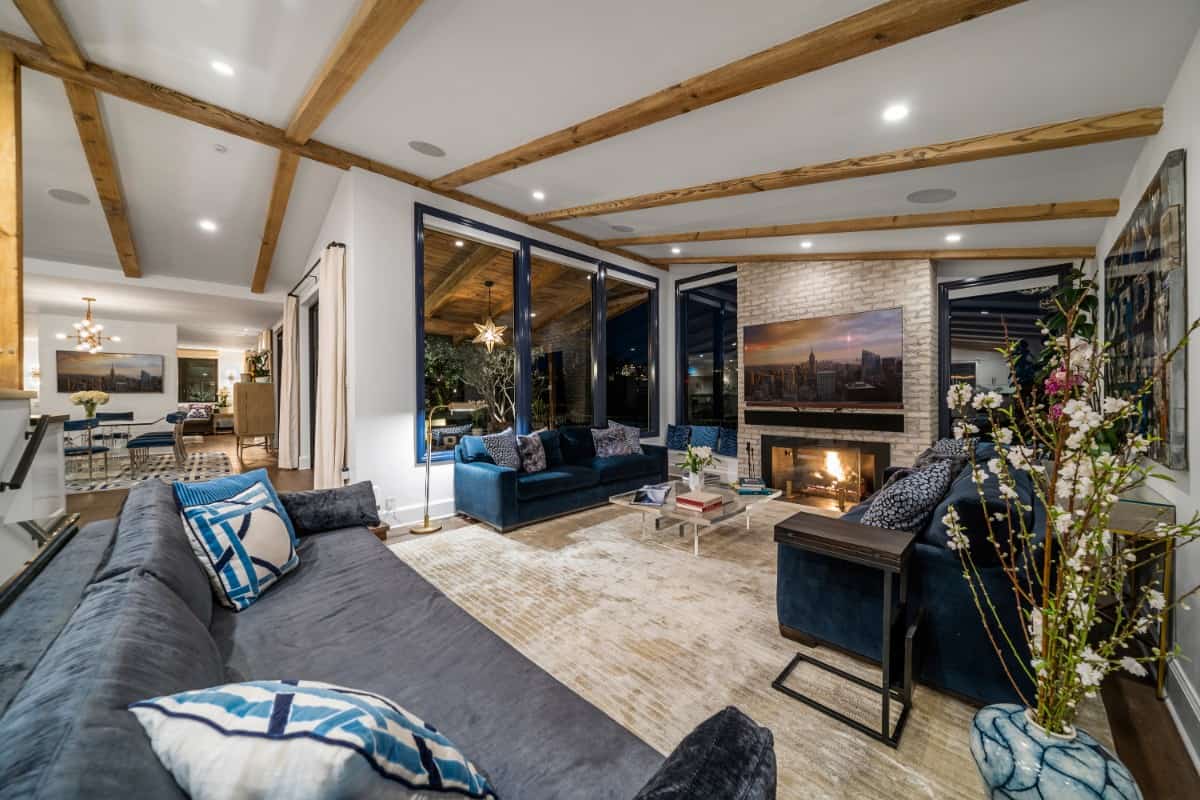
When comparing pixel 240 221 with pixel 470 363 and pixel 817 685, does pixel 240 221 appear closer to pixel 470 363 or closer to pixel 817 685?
pixel 470 363

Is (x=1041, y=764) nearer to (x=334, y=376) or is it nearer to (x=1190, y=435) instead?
(x=1190, y=435)

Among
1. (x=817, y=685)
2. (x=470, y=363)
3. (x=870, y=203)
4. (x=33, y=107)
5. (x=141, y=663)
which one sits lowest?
(x=817, y=685)

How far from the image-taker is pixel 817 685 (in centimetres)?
202

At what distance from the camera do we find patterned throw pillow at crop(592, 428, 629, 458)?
17.7 ft

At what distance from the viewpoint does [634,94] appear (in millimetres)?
2719

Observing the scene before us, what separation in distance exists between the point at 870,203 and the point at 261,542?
4.52 metres

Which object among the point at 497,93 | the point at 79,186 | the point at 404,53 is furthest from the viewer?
the point at 79,186

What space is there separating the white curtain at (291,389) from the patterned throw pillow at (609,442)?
177 inches

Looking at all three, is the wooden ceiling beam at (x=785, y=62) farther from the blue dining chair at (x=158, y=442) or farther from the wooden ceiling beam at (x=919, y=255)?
the blue dining chair at (x=158, y=442)

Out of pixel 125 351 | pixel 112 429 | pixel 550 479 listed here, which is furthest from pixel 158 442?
pixel 550 479

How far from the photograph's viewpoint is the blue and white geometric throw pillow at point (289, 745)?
586 mm

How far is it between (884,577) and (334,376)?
442 centimetres

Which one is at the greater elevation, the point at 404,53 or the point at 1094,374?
the point at 404,53

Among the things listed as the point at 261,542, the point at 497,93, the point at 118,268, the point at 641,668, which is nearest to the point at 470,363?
the point at 497,93
